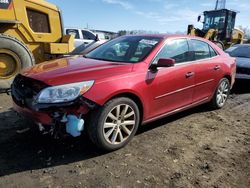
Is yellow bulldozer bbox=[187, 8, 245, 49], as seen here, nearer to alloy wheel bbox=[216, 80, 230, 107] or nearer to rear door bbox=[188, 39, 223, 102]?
alloy wheel bbox=[216, 80, 230, 107]

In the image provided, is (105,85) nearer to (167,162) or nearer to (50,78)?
(50,78)

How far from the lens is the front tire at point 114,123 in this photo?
3686mm

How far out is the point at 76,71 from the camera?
3.89 metres

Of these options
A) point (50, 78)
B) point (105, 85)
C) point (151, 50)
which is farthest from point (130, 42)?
point (50, 78)

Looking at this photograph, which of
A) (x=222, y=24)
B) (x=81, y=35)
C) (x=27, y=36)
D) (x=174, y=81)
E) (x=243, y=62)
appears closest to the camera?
(x=174, y=81)

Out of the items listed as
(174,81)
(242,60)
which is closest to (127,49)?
(174,81)

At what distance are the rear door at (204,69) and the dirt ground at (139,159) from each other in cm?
67

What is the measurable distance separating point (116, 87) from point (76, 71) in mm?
573

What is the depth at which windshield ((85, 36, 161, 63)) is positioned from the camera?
15.0ft

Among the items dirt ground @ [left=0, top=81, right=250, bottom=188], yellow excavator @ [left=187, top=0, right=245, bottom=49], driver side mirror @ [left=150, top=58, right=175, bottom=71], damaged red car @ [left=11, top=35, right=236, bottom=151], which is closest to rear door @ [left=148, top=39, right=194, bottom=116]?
damaged red car @ [left=11, top=35, right=236, bottom=151]

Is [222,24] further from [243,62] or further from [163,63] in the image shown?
[163,63]

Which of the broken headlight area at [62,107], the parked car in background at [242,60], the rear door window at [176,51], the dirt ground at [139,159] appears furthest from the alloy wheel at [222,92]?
the broken headlight area at [62,107]

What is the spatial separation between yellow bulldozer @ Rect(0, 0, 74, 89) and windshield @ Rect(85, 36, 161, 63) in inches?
98.6

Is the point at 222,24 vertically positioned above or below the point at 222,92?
above
